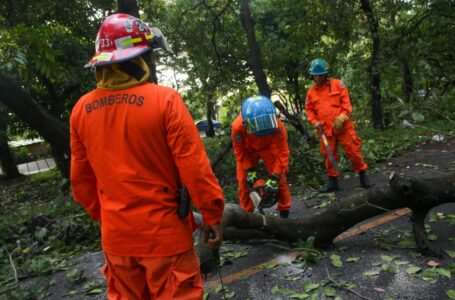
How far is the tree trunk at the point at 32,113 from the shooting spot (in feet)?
17.4

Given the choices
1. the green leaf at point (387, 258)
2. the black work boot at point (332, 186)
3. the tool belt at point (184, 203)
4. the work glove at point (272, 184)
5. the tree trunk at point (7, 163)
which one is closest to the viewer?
the tool belt at point (184, 203)

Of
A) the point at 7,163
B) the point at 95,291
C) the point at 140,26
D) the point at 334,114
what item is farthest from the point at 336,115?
the point at 7,163

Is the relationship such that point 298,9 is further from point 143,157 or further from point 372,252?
point 143,157

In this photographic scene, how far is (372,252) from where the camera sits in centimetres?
362

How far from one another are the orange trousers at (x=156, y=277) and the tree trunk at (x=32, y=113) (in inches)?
159

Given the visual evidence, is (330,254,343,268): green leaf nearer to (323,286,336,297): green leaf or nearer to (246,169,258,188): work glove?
(323,286,336,297): green leaf

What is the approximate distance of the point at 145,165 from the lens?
2035 millimetres

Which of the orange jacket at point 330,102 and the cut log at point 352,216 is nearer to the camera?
the cut log at point 352,216

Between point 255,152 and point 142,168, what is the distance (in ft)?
8.95

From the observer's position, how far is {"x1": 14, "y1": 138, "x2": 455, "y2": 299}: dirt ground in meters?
3.03

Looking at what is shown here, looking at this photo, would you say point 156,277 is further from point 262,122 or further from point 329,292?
point 262,122

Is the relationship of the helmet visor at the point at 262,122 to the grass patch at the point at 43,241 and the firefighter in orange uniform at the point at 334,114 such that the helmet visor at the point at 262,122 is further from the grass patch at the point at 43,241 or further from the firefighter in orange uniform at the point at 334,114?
the grass patch at the point at 43,241

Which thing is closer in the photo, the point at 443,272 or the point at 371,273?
the point at 443,272

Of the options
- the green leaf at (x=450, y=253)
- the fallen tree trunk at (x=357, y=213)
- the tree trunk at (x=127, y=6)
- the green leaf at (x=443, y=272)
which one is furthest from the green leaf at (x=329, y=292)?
the tree trunk at (x=127, y=6)
